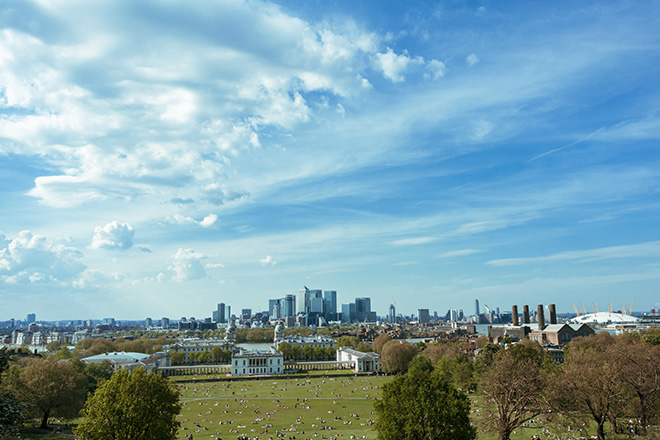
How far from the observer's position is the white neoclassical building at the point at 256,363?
11469cm

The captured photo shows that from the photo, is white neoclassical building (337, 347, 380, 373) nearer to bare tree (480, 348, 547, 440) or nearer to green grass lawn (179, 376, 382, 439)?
green grass lawn (179, 376, 382, 439)

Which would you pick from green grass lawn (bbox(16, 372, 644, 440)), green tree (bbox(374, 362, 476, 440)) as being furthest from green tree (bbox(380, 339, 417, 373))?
green tree (bbox(374, 362, 476, 440))

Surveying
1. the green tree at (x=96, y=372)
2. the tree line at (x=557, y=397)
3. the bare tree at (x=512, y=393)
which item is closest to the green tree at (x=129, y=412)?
the tree line at (x=557, y=397)

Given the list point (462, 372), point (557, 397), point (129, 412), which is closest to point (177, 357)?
point (462, 372)

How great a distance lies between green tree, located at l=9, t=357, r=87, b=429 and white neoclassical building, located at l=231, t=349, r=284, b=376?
64.7 m

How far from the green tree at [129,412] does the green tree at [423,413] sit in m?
16.2

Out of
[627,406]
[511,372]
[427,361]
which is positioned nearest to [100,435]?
[511,372]

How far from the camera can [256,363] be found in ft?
381

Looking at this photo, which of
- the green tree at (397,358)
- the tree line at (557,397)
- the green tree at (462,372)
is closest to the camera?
the tree line at (557,397)

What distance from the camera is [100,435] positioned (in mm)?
31984

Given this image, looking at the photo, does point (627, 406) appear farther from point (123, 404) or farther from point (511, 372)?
point (123, 404)

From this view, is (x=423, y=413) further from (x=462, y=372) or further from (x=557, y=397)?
(x=462, y=372)

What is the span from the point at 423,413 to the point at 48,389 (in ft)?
132

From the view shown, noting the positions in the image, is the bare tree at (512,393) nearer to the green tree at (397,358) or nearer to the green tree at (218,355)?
the green tree at (397,358)
